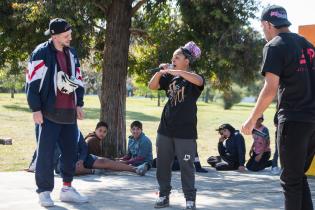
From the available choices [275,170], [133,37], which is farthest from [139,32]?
[275,170]

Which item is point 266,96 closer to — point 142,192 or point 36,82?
point 36,82

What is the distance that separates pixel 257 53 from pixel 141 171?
2.88m

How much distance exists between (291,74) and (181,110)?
1.68 m

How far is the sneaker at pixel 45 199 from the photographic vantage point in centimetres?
575

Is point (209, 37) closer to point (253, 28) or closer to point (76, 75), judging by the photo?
point (253, 28)

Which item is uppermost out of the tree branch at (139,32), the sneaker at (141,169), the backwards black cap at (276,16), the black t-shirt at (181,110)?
the tree branch at (139,32)

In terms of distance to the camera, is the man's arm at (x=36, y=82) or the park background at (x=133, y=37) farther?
the park background at (x=133, y=37)

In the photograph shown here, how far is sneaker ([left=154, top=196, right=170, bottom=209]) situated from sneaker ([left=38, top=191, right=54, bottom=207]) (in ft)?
3.63

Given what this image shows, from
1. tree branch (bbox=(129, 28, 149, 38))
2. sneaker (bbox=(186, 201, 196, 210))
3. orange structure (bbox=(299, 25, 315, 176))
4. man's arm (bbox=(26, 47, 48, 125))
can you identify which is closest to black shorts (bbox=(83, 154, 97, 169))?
man's arm (bbox=(26, 47, 48, 125))

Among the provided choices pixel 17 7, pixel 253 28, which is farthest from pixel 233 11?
pixel 17 7

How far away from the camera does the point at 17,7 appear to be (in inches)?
389

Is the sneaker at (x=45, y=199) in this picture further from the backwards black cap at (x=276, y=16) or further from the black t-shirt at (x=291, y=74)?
the backwards black cap at (x=276, y=16)

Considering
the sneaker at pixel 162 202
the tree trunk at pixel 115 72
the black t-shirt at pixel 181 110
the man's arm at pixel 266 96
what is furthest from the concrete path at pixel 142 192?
the man's arm at pixel 266 96

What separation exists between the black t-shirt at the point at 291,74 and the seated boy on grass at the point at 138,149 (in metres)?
4.82
